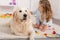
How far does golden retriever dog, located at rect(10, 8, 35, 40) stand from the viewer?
1.80 meters

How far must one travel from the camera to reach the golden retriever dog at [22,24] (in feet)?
5.92

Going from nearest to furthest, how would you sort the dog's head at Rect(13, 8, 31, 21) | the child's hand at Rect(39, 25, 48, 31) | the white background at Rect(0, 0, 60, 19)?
the dog's head at Rect(13, 8, 31, 21)
the child's hand at Rect(39, 25, 48, 31)
the white background at Rect(0, 0, 60, 19)

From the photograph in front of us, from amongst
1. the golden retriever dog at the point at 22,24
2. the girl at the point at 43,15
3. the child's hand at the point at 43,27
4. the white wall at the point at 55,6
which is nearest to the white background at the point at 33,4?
the white wall at the point at 55,6

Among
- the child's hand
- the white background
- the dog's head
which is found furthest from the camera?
the white background

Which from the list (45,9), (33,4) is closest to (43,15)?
(45,9)

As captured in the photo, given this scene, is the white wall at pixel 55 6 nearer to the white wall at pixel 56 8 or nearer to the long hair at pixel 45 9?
the white wall at pixel 56 8

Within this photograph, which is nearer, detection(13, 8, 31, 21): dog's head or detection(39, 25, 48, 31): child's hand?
detection(13, 8, 31, 21): dog's head

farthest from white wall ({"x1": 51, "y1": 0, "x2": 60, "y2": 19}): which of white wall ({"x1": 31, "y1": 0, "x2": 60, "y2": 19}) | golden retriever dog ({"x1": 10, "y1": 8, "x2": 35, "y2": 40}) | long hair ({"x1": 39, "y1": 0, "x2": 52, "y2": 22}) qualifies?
golden retriever dog ({"x1": 10, "y1": 8, "x2": 35, "y2": 40})

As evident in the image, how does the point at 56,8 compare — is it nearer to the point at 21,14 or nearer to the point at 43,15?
the point at 43,15

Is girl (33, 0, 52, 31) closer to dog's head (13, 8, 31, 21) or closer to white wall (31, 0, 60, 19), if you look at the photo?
white wall (31, 0, 60, 19)

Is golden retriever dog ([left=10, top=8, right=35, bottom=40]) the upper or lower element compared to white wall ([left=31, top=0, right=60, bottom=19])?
lower

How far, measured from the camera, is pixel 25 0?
7.95 feet

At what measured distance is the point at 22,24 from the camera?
6.13ft

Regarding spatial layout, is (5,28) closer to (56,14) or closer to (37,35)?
(37,35)
